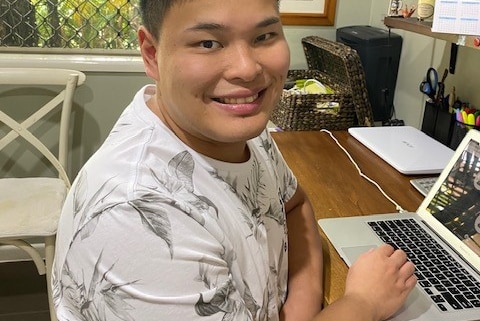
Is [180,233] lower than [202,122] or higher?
lower

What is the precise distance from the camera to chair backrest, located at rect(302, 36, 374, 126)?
5.79 feet

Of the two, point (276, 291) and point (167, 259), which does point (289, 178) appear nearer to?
point (276, 291)

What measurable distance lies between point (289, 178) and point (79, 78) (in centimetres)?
128

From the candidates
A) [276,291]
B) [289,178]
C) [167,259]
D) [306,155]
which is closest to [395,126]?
[306,155]

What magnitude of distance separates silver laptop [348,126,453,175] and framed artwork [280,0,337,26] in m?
0.69

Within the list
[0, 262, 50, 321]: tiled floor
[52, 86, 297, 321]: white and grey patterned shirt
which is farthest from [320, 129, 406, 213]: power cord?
[0, 262, 50, 321]: tiled floor

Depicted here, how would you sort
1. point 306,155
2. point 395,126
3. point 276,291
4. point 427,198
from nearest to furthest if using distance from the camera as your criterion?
point 276,291
point 427,198
point 306,155
point 395,126

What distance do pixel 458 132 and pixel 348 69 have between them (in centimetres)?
43

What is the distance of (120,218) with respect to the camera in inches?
23.4

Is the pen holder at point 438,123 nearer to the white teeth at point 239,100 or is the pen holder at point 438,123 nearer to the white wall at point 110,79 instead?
the white wall at point 110,79

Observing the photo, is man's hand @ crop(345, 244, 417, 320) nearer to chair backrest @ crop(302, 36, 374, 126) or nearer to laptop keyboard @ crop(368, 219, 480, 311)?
laptop keyboard @ crop(368, 219, 480, 311)

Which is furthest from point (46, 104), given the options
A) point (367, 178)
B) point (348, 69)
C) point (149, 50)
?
point (149, 50)

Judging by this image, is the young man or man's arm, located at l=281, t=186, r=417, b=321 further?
man's arm, located at l=281, t=186, r=417, b=321

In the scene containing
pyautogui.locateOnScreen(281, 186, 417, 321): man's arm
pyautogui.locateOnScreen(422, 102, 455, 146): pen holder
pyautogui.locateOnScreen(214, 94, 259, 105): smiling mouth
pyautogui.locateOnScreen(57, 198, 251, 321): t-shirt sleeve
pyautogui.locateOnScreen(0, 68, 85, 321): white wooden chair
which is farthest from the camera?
pyautogui.locateOnScreen(0, 68, 85, 321): white wooden chair
